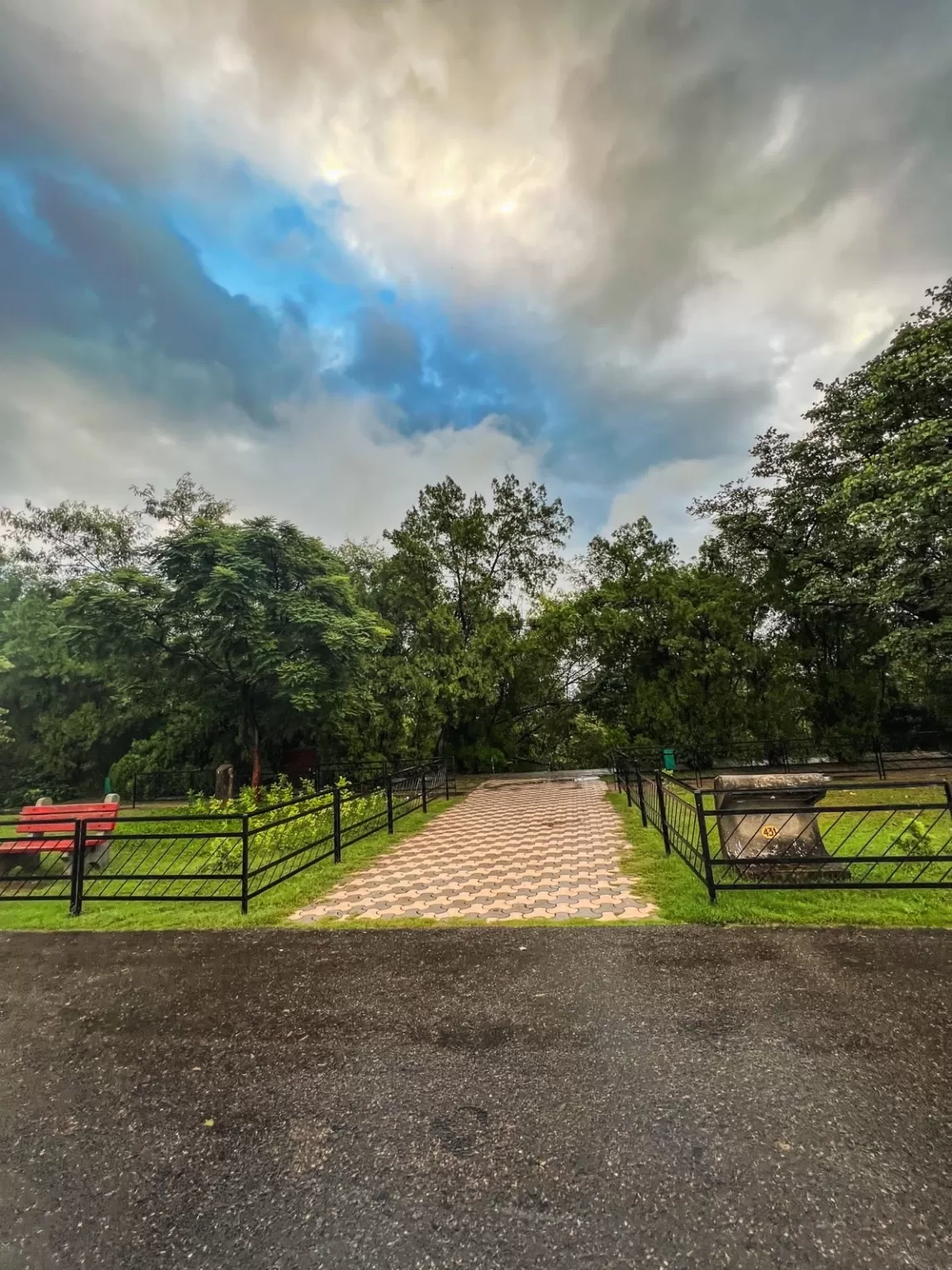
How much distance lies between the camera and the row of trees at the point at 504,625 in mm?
12461

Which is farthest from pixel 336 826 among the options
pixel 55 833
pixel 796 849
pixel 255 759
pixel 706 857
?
pixel 255 759

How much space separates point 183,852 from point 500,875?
12.0 feet

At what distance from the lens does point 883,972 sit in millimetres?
3230

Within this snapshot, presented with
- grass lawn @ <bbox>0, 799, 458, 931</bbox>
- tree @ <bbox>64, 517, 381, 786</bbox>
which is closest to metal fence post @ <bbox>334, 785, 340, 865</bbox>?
grass lawn @ <bbox>0, 799, 458, 931</bbox>


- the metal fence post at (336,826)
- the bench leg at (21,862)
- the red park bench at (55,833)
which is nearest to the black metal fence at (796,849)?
the metal fence post at (336,826)

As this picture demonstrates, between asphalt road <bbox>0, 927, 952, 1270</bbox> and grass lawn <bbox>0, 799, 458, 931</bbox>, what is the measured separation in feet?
3.93

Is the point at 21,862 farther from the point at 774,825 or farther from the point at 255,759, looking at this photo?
the point at 774,825

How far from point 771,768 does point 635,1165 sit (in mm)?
15575

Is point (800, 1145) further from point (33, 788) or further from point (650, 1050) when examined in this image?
point (33, 788)

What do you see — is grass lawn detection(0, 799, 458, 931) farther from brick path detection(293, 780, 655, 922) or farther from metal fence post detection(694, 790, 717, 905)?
metal fence post detection(694, 790, 717, 905)

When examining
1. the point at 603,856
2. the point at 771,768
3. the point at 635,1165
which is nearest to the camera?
the point at 635,1165

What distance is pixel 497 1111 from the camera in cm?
221

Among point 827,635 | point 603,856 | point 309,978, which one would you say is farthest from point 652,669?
point 309,978

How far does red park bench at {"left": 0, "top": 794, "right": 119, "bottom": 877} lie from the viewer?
633 centimetres
